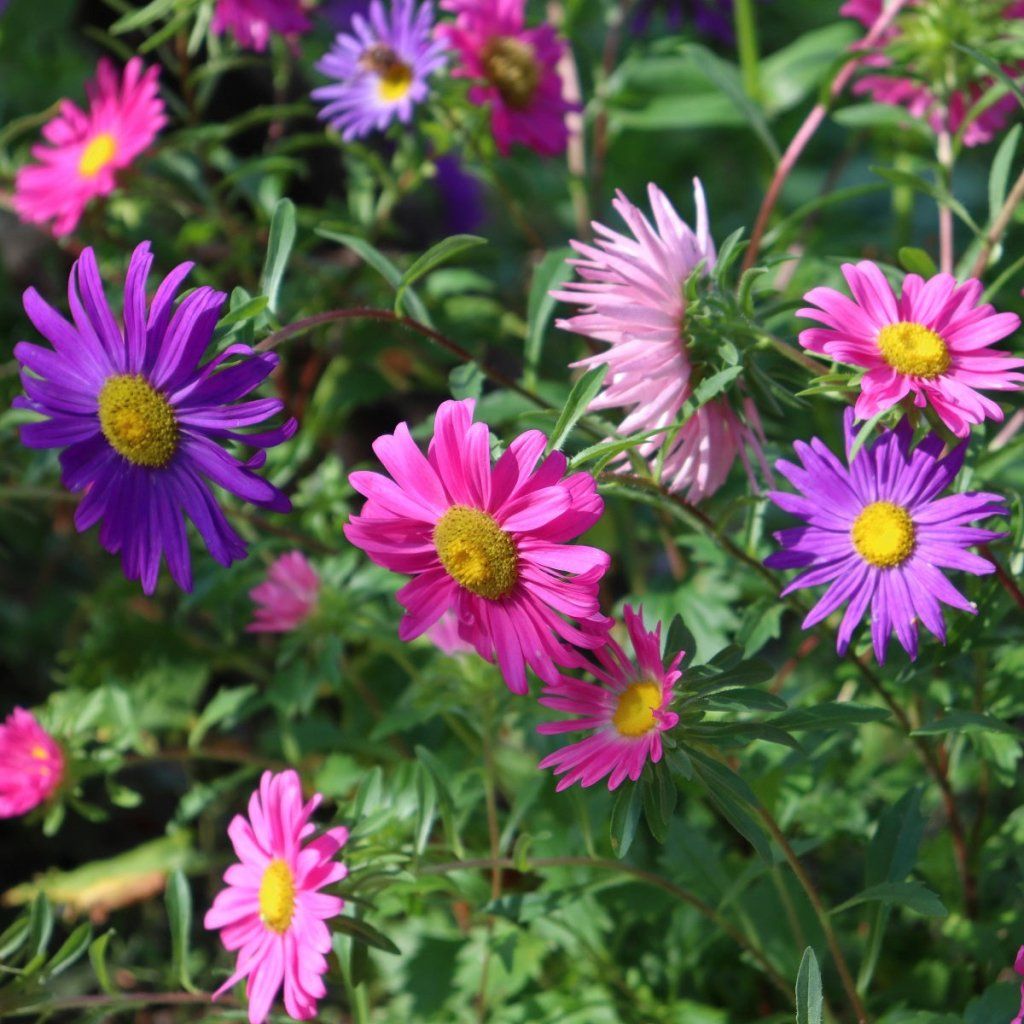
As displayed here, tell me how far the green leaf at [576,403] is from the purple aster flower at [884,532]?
12 centimetres

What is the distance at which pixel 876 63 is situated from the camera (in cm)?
112

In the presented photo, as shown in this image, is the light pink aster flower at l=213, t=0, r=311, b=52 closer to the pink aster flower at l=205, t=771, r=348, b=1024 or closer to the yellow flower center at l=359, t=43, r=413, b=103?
the yellow flower center at l=359, t=43, r=413, b=103

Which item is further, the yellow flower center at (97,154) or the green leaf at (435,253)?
the yellow flower center at (97,154)

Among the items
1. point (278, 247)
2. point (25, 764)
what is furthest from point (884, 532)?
point (25, 764)

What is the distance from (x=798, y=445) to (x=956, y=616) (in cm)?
17

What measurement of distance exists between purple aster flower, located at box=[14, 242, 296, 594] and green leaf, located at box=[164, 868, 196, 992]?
0.29m

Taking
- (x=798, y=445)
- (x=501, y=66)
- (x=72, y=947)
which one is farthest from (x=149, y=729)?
(x=798, y=445)

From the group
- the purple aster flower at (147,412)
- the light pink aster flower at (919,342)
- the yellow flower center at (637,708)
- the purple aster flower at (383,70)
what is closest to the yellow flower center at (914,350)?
the light pink aster flower at (919,342)

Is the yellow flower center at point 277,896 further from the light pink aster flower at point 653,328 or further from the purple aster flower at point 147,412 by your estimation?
the light pink aster flower at point 653,328

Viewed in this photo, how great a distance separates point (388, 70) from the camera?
113cm

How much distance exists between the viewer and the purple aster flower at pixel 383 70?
1.09 m

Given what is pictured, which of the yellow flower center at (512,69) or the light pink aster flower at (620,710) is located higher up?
the yellow flower center at (512,69)

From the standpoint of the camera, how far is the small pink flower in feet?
3.20

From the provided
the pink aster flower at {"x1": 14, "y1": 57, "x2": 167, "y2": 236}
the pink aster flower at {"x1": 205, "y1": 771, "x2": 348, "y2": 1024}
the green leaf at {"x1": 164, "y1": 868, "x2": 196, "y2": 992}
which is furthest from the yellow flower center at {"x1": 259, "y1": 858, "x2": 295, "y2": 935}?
the pink aster flower at {"x1": 14, "y1": 57, "x2": 167, "y2": 236}
